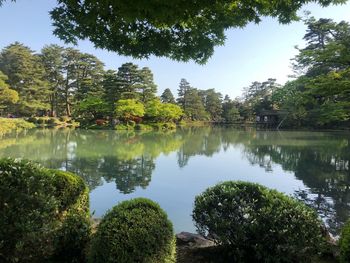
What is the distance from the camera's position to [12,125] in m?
25.7

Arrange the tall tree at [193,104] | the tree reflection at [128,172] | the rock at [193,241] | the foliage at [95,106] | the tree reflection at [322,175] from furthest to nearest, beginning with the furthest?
the tall tree at [193,104] < the foliage at [95,106] < the tree reflection at [128,172] < the tree reflection at [322,175] < the rock at [193,241]

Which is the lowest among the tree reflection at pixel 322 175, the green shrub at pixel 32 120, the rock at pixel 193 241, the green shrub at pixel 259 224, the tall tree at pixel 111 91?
the tree reflection at pixel 322 175

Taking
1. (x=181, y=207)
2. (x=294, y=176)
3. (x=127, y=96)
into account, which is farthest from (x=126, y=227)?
(x=127, y=96)

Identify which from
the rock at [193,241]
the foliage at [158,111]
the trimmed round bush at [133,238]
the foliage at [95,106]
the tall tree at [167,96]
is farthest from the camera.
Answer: the tall tree at [167,96]

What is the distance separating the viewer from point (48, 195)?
235 centimetres

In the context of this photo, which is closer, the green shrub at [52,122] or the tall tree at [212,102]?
the green shrub at [52,122]

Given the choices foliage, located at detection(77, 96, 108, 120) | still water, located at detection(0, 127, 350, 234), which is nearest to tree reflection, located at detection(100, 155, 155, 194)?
still water, located at detection(0, 127, 350, 234)

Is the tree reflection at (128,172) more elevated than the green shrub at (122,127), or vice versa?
the green shrub at (122,127)

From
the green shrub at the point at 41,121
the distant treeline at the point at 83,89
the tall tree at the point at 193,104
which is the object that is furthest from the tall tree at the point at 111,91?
the tall tree at the point at 193,104

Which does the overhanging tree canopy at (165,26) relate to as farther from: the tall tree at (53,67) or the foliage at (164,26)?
the tall tree at (53,67)

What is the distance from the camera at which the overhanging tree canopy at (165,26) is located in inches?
100

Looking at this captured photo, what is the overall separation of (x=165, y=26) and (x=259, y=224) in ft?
6.52

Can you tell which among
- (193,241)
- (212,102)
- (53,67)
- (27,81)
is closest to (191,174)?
(193,241)

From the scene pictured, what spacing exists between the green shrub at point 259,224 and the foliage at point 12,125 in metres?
23.1
